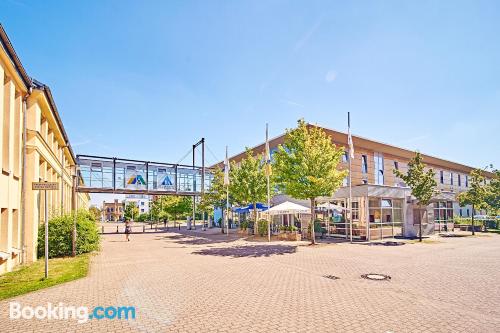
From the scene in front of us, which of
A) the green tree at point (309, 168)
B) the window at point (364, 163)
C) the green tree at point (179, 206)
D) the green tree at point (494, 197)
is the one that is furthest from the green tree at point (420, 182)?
the green tree at point (179, 206)

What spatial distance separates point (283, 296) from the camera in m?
8.72

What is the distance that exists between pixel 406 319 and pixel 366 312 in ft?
2.74

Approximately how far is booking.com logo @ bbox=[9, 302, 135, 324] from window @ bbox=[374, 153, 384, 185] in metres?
37.6

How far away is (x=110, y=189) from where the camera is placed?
1527 inches

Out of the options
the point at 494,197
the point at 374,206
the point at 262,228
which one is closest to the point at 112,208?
the point at 262,228

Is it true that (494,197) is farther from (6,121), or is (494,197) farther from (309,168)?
(6,121)

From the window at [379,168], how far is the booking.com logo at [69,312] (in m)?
37.6

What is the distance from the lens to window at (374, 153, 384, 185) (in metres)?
40.3

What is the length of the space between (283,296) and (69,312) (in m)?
5.31

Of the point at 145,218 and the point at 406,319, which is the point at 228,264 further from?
the point at 145,218

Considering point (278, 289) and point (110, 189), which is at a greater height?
point (110, 189)

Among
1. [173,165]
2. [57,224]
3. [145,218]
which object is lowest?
[145,218]

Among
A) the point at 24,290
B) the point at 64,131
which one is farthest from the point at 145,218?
the point at 24,290

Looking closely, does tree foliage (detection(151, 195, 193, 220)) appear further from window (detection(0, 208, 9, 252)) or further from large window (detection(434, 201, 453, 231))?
window (detection(0, 208, 9, 252))
